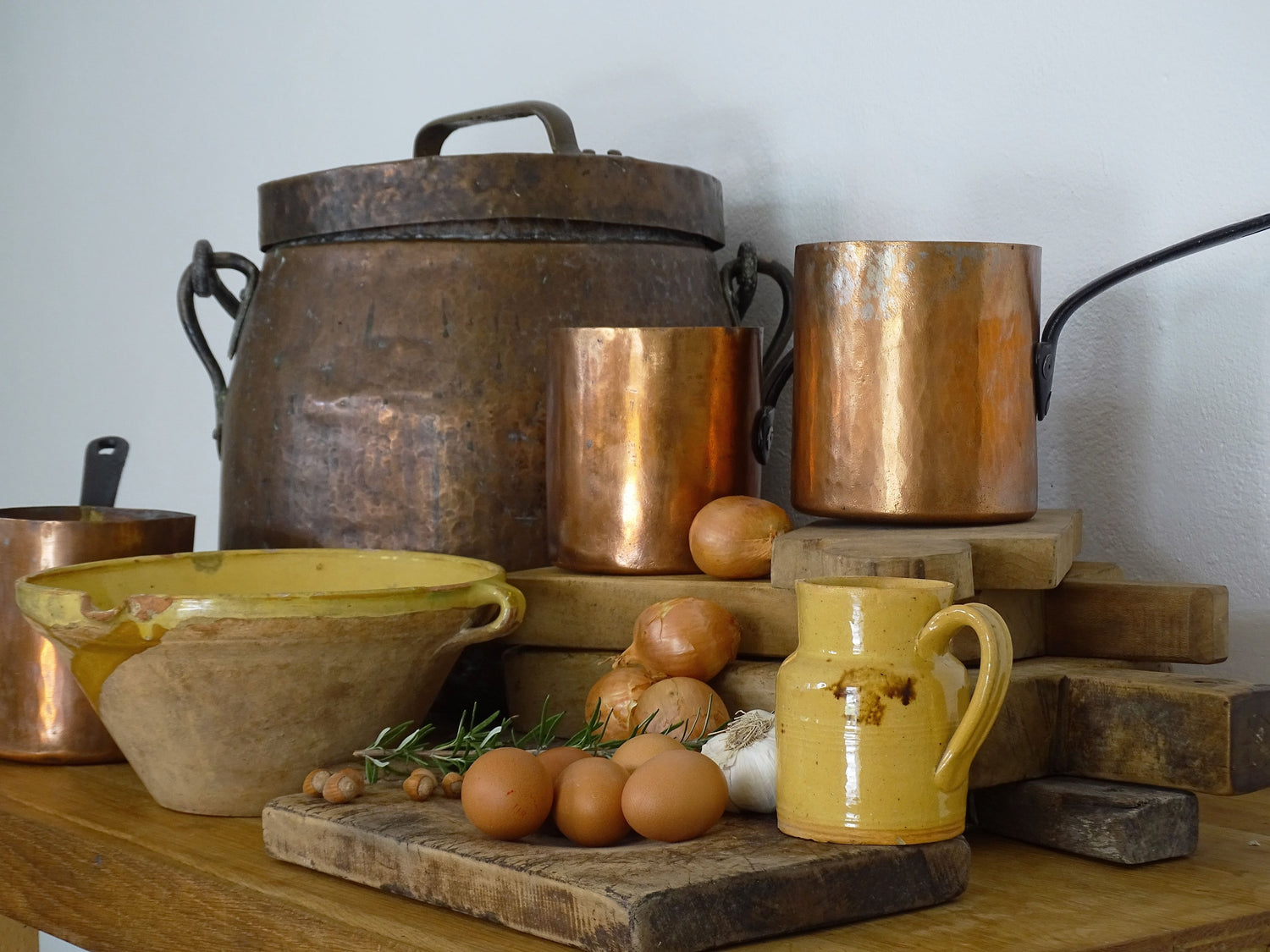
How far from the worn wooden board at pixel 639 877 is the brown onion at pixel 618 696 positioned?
0.12m

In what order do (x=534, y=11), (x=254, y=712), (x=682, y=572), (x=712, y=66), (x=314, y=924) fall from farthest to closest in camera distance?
(x=534, y=11) < (x=712, y=66) < (x=682, y=572) < (x=254, y=712) < (x=314, y=924)

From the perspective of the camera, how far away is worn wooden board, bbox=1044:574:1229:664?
2.43 feet

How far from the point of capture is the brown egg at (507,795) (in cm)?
58

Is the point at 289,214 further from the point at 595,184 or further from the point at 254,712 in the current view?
the point at 254,712

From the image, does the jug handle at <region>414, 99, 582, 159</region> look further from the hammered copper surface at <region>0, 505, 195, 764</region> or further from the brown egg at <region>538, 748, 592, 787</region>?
the brown egg at <region>538, 748, 592, 787</region>

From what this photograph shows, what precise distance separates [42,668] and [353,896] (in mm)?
358

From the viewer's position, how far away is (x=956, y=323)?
78cm

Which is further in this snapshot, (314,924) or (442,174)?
(442,174)

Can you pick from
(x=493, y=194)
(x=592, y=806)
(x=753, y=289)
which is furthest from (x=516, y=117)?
(x=592, y=806)

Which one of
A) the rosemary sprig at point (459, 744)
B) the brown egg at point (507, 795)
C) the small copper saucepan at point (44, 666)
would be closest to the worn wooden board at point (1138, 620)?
the rosemary sprig at point (459, 744)

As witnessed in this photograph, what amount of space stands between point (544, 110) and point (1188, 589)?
54 cm

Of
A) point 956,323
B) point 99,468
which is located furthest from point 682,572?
point 99,468

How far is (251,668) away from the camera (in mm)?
694

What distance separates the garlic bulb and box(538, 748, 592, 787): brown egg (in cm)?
6
